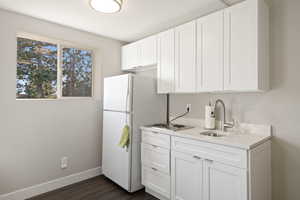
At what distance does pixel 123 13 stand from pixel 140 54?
2.56 ft

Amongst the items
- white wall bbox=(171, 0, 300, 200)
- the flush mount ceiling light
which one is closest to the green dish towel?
the flush mount ceiling light

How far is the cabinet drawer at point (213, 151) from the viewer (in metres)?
1.59

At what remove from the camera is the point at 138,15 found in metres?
2.38

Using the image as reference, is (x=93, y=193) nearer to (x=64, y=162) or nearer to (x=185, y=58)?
(x=64, y=162)

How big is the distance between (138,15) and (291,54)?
1867mm

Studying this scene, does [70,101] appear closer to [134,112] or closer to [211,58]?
[134,112]

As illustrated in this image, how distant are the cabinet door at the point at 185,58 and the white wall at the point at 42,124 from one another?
1.44 metres

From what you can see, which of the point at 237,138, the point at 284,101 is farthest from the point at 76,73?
the point at 284,101

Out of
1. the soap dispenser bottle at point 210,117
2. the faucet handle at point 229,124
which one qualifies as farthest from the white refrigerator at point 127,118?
the faucet handle at point 229,124

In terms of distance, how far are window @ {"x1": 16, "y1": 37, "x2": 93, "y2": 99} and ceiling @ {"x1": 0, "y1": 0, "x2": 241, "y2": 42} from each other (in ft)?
Result: 1.35

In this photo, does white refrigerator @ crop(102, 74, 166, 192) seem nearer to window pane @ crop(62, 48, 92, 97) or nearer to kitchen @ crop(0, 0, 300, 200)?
kitchen @ crop(0, 0, 300, 200)

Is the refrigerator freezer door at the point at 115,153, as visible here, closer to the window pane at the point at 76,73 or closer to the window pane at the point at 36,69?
the window pane at the point at 76,73

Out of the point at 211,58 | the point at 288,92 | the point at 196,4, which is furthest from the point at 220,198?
the point at 196,4

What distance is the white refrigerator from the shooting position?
97.3 inches
